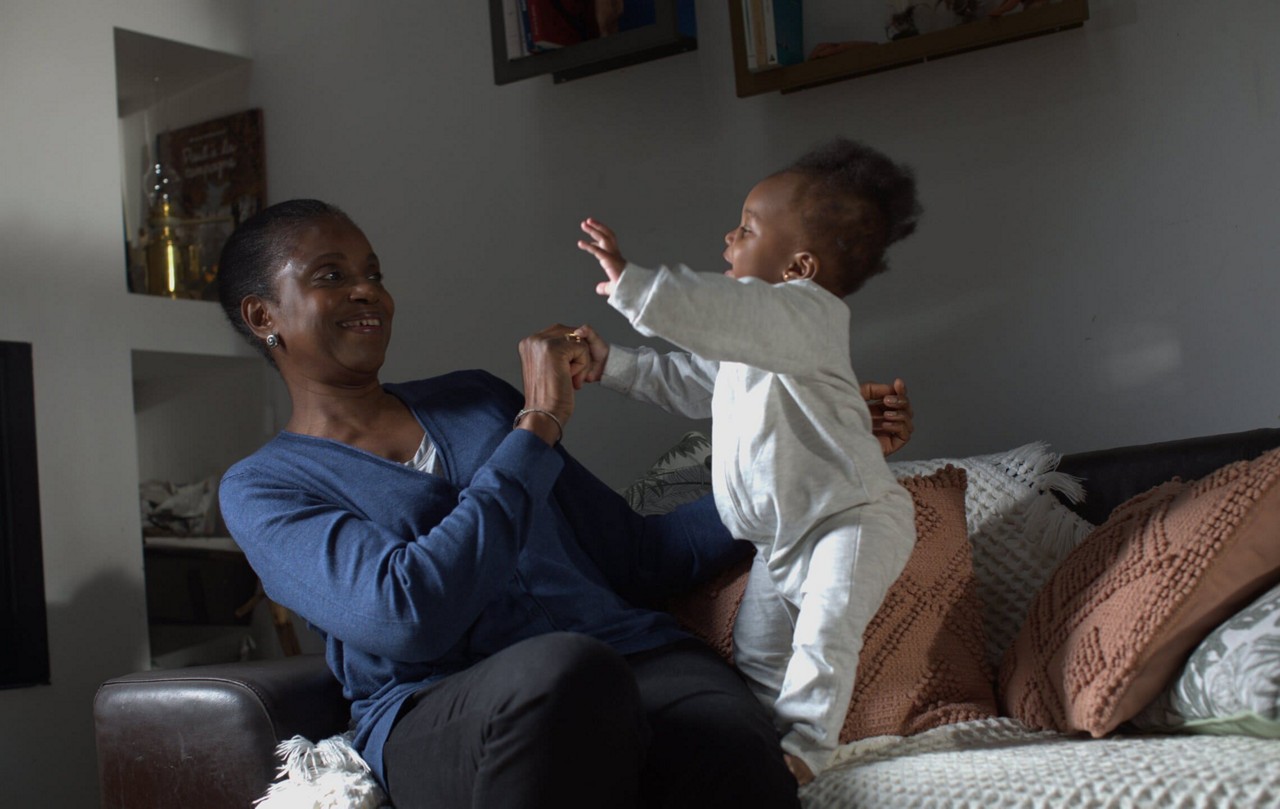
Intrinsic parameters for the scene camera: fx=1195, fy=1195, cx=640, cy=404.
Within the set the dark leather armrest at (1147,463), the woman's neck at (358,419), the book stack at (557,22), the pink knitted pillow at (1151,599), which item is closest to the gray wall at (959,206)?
the book stack at (557,22)

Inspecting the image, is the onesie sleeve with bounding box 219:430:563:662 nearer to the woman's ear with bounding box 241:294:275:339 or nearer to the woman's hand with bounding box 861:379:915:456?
the woman's ear with bounding box 241:294:275:339

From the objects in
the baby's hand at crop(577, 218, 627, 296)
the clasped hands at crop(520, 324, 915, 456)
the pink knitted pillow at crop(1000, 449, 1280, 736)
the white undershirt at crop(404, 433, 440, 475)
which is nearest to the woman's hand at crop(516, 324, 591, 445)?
the clasped hands at crop(520, 324, 915, 456)

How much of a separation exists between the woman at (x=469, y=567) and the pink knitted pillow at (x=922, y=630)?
0.24 ft

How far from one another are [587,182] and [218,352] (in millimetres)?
1010

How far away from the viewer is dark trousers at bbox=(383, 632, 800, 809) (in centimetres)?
110

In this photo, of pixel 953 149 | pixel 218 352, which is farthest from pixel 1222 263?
pixel 218 352

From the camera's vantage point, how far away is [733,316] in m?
1.21

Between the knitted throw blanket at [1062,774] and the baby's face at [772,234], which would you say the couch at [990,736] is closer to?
the knitted throw blanket at [1062,774]

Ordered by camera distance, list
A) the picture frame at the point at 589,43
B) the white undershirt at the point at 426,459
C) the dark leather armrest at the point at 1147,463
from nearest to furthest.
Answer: the white undershirt at the point at 426,459 < the dark leather armrest at the point at 1147,463 < the picture frame at the point at 589,43

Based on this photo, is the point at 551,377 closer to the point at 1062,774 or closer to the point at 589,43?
the point at 1062,774

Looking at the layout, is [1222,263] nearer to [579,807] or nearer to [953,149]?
[953,149]

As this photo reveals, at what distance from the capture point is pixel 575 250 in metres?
2.58

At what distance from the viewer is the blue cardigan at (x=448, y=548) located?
130cm

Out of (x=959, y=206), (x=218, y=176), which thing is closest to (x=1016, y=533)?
(x=959, y=206)
